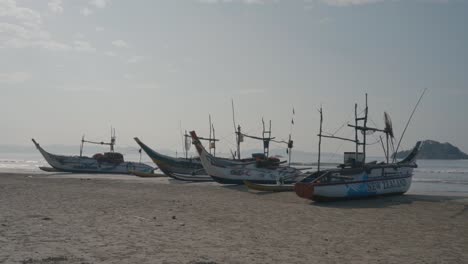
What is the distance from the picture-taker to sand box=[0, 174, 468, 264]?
32.8ft

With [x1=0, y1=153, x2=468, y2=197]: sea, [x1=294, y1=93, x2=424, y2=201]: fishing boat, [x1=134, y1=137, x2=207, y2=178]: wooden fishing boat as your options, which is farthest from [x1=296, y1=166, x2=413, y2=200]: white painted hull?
[x1=134, y1=137, x2=207, y2=178]: wooden fishing boat

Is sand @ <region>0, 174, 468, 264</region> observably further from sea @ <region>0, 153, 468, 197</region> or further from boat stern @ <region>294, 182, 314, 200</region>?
sea @ <region>0, 153, 468, 197</region>

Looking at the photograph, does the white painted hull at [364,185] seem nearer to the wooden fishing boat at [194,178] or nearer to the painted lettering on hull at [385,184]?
the painted lettering on hull at [385,184]

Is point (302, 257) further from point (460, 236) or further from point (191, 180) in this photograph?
point (191, 180)

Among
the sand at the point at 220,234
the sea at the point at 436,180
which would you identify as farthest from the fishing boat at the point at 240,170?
the sand at the point at 220,234

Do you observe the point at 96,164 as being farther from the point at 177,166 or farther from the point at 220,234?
the point at 220,234

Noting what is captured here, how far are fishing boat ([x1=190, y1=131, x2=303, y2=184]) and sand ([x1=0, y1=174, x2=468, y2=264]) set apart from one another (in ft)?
66.8

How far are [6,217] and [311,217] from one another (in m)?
10.9

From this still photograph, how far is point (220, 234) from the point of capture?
13.2 metres

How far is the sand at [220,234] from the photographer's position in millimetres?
10006

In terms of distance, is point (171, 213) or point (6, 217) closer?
point (6, 217)

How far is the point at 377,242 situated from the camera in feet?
41.6

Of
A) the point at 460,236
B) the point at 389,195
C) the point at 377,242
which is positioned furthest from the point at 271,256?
the point at 389,195

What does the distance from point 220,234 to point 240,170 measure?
28.8 metres
